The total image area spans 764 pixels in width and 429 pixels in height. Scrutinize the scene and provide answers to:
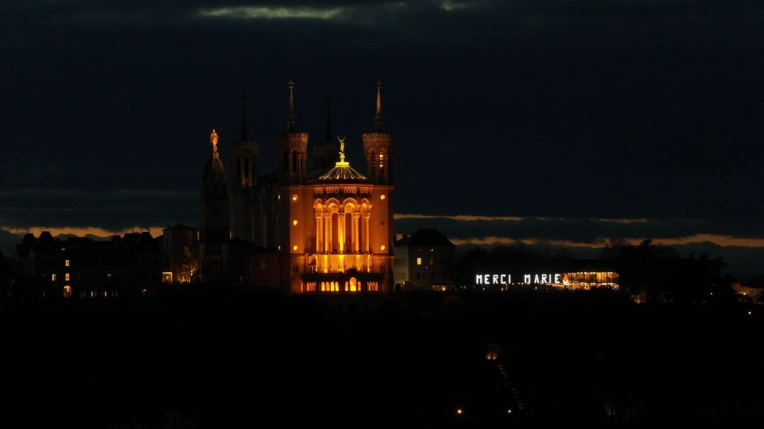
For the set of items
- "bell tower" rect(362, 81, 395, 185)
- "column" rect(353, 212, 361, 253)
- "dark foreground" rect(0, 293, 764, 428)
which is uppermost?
"bell tower" rect(362, 81, 395, 185)

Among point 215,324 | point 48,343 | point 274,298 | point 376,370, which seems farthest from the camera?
point 274,298

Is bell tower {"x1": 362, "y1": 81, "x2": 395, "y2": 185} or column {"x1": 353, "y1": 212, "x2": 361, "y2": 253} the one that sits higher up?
bell tower {"x1": 362, "y1": 81, "x2": 395, "y2": 185}

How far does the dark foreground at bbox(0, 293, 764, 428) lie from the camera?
407 feet

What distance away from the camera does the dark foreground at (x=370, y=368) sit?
124 metres

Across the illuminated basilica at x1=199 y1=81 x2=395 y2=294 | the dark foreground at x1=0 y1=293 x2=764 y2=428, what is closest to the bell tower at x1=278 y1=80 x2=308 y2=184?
the illuminated basilica at x1=199 y1=81 x2=395 y2=294

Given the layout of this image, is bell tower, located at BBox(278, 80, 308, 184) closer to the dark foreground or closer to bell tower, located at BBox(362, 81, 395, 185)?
bell tower, located at BBox(362, 81, 395, 185)

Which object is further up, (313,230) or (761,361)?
(313,230)

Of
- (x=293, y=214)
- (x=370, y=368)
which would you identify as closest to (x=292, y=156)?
(x=293, y=214)

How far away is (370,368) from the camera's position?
13600cm

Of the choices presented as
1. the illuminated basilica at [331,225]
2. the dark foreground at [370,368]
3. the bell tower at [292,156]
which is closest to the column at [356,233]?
the illuminated basilica at [331,225]

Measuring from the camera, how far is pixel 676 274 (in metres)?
197

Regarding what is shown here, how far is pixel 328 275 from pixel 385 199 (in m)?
8.81

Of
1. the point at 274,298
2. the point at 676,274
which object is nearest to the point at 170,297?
the point at 274,298

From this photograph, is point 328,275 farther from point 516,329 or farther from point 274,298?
point 516,329
